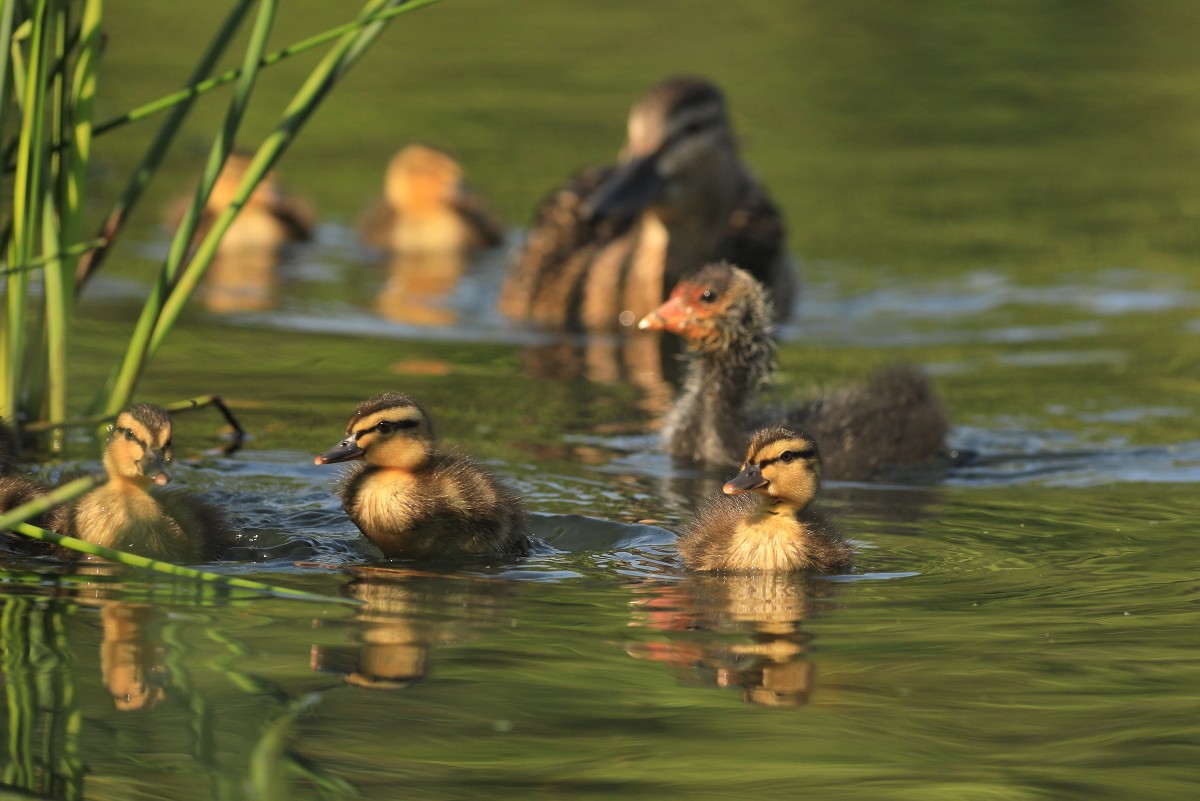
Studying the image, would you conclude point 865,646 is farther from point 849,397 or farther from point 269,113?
point 269,113

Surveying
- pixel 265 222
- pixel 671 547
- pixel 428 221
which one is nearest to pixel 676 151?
pixel 428 221

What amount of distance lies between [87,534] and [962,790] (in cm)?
260

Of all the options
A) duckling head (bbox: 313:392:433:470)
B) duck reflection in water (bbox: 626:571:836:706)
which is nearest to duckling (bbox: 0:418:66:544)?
duckling head (bbox: 313:392:433:470)

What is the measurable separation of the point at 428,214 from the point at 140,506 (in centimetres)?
759

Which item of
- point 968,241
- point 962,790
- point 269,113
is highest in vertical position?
point 269,113

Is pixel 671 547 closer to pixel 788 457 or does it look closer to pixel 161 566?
pixel 788 457

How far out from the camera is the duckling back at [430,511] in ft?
18.3

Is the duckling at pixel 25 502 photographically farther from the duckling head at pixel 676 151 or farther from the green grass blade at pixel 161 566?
the duckling head at pixel 676 151

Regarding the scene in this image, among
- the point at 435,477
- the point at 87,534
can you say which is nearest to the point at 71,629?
the point at 87,534

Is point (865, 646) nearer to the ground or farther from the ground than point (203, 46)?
nearer to the ground

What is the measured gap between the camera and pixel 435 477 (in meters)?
5.70

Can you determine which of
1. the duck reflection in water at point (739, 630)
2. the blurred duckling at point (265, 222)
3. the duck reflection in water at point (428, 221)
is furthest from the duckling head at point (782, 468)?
the blurred duckling at point (265, 222)

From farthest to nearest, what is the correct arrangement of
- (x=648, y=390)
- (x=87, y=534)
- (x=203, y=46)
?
(x=203, y=46), (x=648, y=390), (x=87, y=534)

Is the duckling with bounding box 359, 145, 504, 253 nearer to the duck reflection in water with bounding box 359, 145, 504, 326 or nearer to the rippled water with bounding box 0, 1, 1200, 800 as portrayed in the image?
the duck reflection in water with bounding box 359, 145, 504, 326
